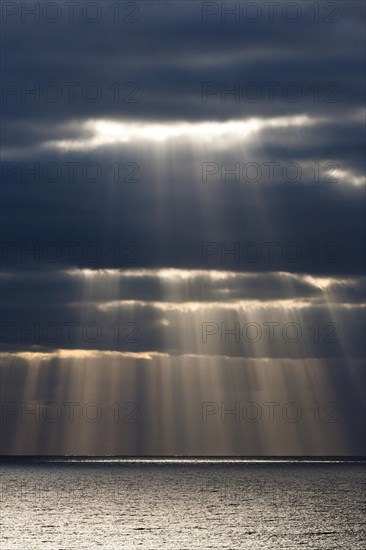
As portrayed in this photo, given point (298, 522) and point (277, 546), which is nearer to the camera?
point (277, 546)

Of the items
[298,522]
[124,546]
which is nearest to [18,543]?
[124,546]

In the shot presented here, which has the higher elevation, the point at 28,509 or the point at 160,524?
the point at 28,509

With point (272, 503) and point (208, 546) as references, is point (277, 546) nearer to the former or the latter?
point (208, 546)

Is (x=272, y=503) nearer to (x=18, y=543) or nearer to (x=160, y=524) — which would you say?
(x=160, y=524)

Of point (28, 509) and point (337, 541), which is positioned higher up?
point (28, 509)

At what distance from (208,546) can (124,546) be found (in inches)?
346

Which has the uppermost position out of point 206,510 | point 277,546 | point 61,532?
point 206,510

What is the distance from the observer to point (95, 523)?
144250mm

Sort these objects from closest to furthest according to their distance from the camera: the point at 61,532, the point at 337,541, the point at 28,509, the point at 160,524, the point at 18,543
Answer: the point at 18,543 → the point at 337,541 → the point at 61,532 → the point at 160,524 → the point at 28,509

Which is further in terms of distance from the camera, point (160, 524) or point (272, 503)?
point (272, 503)

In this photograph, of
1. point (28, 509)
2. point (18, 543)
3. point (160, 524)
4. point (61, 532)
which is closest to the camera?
point (18, 543)

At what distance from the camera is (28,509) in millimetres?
173250

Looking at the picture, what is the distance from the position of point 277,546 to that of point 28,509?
71.6m

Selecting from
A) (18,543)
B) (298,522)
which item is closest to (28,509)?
(298,522)
